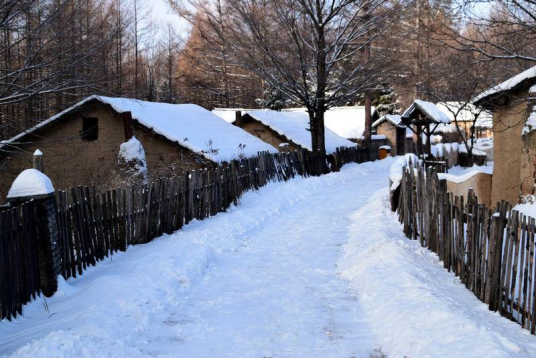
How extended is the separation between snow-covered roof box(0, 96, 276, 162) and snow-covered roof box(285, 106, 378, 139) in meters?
18.7

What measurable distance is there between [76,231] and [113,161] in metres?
13.2

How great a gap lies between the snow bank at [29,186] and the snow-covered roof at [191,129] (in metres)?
11.4

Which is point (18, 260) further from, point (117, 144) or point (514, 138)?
point (117, 144)

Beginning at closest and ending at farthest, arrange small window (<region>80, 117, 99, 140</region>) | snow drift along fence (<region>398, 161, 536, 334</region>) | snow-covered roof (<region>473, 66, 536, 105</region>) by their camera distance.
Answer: snow drift along fence (<region>398, 161, 536, 334</region>) < snow-covered roof (<region>473, 66, 536, 105</region>) < small window (<region>80, 117, 99, 140</region>)

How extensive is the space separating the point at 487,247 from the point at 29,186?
19.4 ft

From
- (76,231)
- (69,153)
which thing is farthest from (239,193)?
(69,153)

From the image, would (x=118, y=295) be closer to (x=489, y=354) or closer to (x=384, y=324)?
(x=384, y=324)

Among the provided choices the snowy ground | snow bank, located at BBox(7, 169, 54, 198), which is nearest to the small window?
the snowy ground

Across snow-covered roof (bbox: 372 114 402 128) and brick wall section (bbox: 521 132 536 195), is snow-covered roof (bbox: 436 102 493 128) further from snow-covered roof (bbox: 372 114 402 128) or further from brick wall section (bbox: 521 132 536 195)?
snow-covered roof (bbox: 372 114 402 128)

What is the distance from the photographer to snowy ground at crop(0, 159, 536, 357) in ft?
16.2

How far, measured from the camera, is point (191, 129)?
832 inches

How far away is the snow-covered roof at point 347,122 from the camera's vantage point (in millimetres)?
42188

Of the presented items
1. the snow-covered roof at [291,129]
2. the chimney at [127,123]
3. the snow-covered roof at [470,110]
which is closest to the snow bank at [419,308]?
the snow-covered roof at [470,110]

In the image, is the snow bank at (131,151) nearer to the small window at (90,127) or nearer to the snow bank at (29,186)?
the small window at (90,127)
